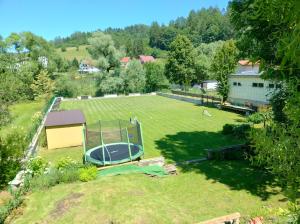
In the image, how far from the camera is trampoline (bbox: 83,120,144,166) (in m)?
16.4

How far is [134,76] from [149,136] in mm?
35397

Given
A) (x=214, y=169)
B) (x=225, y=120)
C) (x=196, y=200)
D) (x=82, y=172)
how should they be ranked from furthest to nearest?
(x=225, y=120)
(x=214, y=169)
(x=82, y=172)
(x=196, y=200)

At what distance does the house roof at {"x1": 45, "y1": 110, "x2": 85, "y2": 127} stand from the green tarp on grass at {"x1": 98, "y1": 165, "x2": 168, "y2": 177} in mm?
7253

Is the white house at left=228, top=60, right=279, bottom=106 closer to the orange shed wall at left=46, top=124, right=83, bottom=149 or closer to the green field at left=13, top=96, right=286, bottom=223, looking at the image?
the green field at left=13, top=96, right=286, bottom=223

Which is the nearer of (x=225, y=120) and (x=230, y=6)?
(x=230, y=6)

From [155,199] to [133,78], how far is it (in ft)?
154

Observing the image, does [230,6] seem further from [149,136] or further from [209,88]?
[209,88]

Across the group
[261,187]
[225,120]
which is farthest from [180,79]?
[261,187]

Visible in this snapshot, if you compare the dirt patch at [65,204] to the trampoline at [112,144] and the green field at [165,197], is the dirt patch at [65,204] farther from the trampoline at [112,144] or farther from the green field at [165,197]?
the trampoline at [112,144]

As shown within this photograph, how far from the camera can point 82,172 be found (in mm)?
14180

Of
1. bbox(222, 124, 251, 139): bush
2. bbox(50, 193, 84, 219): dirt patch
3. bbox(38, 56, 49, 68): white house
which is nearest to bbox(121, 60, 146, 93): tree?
bbox(38, 56, 49, 68): white house

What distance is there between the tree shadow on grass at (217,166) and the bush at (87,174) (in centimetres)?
470

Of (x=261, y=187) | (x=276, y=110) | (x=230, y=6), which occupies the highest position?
(x=230, y=6)

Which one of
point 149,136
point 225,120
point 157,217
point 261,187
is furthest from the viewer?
point 225,120
